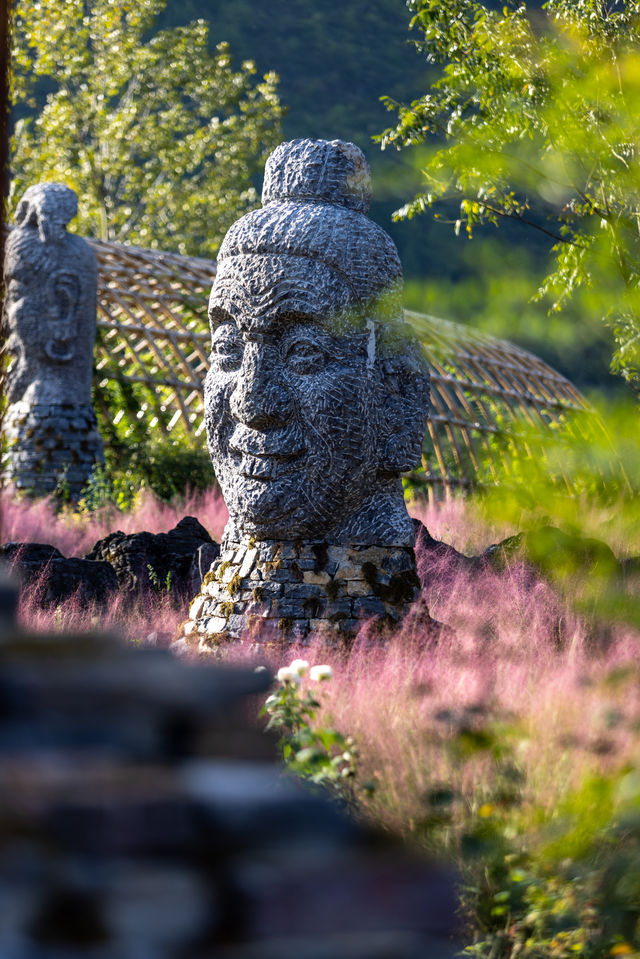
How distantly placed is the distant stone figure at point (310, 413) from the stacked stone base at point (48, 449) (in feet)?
19.3

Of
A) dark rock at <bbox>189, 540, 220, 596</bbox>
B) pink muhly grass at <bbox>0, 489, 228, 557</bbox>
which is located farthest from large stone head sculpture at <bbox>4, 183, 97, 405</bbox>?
dark rock at <bbox>189, 540, 220, 596</bbox>

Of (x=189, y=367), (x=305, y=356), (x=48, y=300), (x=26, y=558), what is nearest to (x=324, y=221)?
(x=305, y=356)

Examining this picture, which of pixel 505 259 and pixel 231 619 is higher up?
pixel 505 259

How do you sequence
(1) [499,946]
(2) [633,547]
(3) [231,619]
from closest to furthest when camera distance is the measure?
(1) [499,946]
(3) [231,619]
(2) [633,547]

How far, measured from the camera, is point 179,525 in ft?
23.7

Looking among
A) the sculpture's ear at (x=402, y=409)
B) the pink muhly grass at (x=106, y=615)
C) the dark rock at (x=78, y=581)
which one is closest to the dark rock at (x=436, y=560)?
the sculpture's ear at (x=402, y=409)

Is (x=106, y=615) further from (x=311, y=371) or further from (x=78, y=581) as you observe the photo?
(x=311, y=371)

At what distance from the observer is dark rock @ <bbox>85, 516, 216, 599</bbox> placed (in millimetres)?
6529

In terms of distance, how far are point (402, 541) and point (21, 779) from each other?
3.79 metres

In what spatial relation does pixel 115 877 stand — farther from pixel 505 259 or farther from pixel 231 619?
pixel 231 619

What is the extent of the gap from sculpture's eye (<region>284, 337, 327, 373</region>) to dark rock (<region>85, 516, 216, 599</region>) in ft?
7.05

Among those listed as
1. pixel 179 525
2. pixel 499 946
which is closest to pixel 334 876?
pixel 499 946

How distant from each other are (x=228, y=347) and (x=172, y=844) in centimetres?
390

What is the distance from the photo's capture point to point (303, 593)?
4742mm
